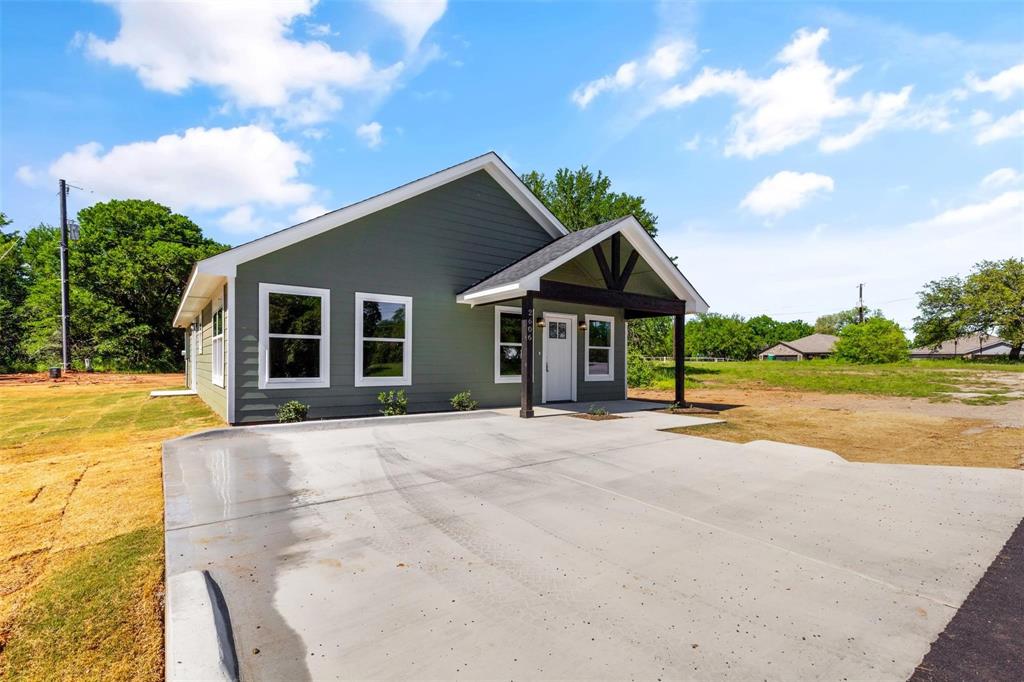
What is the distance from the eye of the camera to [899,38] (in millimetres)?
8547

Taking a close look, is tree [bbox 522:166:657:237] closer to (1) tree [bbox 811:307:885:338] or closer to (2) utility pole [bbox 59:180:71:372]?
(2) utility pole [bbox 59:180:71:372]

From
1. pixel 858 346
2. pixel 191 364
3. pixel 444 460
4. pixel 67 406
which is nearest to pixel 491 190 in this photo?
pixel 444 460

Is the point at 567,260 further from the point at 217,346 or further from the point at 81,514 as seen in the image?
the point at 217,346

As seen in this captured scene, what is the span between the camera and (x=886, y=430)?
8.88 metres

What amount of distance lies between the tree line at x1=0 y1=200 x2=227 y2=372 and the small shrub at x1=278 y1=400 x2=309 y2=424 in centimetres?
2348

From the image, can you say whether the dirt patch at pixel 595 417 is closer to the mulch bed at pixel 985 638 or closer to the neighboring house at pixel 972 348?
the mulch bed at pixel 985 638

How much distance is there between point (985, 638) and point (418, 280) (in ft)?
30.7

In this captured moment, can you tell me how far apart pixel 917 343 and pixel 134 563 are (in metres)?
59.6

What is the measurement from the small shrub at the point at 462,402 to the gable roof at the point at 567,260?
85.5 inches

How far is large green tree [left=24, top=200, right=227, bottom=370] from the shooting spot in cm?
2378

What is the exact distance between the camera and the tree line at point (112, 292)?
76.7 ft

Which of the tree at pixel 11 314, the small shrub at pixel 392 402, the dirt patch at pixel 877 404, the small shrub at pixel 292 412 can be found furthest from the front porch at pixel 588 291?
the tree at pixel 11 314

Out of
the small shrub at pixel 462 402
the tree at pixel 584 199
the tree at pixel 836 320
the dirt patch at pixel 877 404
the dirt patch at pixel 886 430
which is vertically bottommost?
the dirt patch at pixel 877 404

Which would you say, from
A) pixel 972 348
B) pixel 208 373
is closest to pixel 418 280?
pixel 208 373
